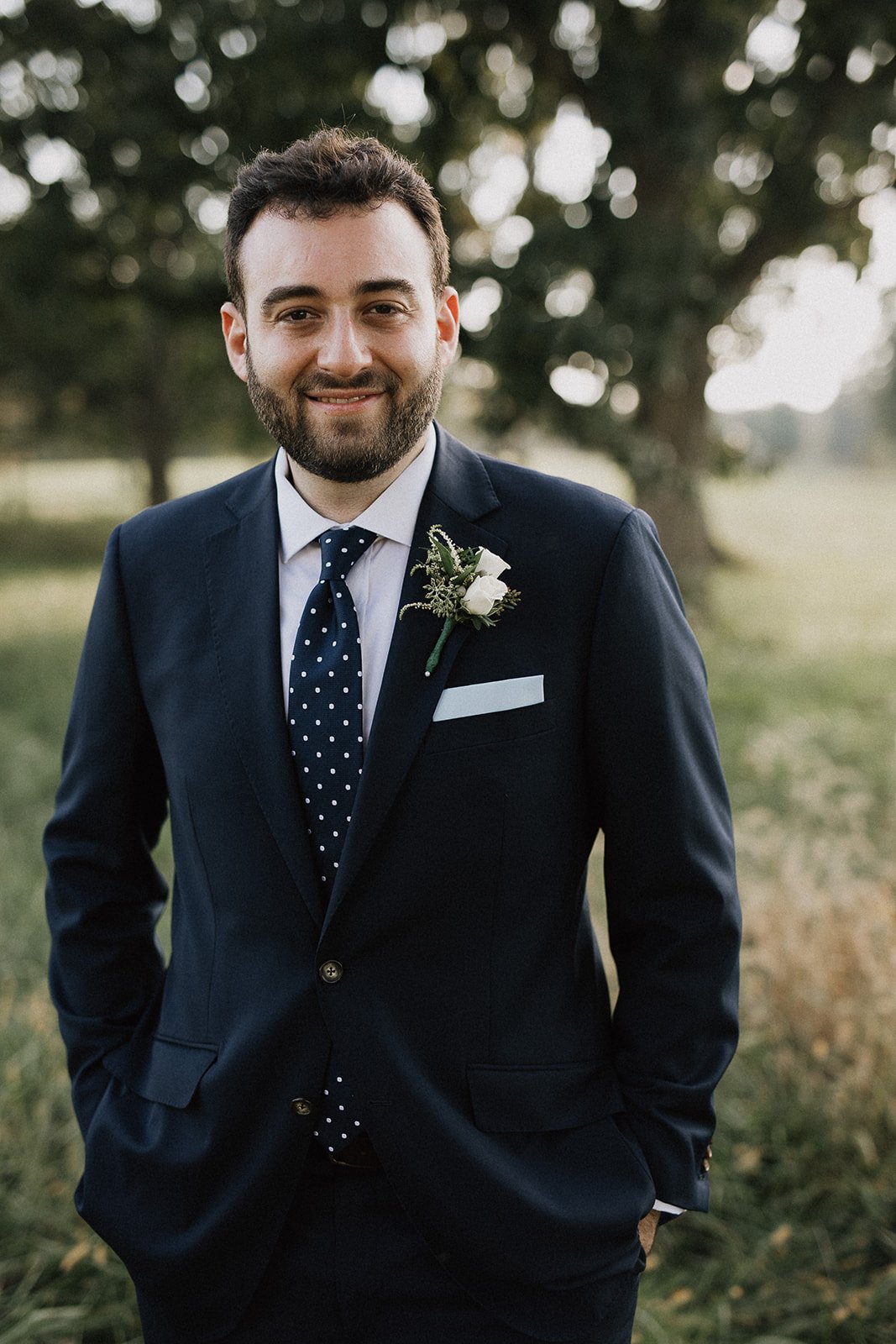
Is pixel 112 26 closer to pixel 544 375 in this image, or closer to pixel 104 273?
pixel 104 273

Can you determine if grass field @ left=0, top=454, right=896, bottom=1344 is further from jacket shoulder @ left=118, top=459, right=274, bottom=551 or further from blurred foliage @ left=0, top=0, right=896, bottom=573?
blurred foliage @ left=0, top=0, right=896, bottom=573

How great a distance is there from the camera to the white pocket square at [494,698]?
1.83m

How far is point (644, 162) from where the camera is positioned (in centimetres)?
1095

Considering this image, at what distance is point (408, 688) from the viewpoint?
5.98 ft

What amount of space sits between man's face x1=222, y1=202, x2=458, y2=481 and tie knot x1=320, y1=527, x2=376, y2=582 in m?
0.10

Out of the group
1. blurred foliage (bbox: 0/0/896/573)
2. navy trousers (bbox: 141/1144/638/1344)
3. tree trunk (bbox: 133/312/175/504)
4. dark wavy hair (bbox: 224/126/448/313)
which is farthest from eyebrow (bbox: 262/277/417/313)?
tree trunk (bbox: 133/312/175/504)

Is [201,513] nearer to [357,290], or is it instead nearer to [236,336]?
[236,336]

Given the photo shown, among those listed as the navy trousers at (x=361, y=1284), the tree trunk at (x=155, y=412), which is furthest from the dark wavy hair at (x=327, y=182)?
the tree trunk at (x=155, y=412)

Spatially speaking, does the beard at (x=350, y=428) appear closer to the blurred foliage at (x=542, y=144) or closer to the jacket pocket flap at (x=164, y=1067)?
the jacket pocket flap at (x=164, y=1067)

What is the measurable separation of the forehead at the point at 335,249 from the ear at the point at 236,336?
0.52 ft

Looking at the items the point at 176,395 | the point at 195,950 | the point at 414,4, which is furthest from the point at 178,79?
the point at 176,395

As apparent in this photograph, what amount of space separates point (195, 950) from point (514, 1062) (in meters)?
0.62

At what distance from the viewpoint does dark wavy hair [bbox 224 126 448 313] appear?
181cm

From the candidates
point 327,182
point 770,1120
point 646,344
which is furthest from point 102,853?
point 646,344
